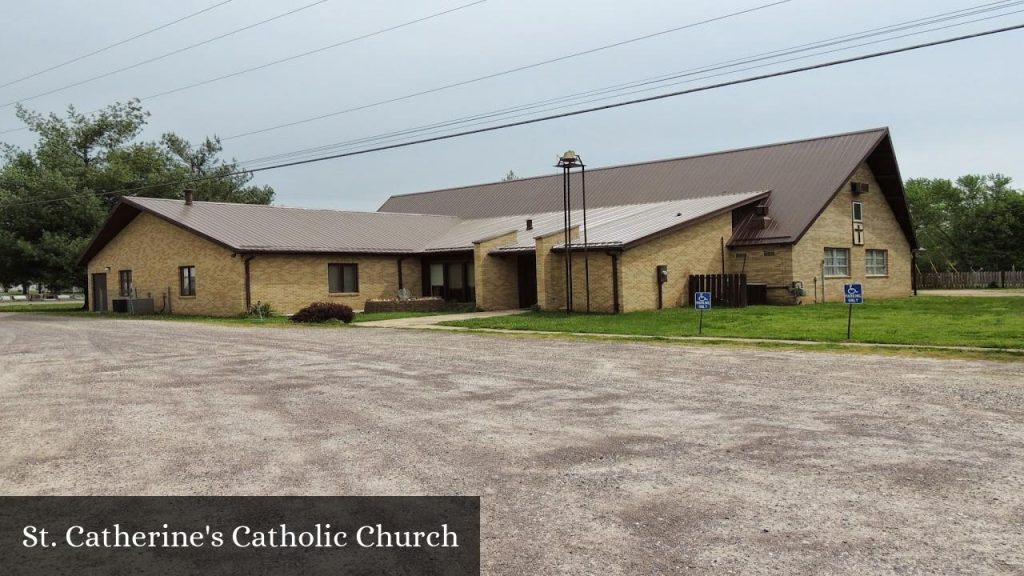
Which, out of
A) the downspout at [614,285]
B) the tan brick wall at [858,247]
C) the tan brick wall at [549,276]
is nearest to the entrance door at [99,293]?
the tan brick wall at [549,276]

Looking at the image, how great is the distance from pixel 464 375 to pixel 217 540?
776cm

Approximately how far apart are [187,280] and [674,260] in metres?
20.8

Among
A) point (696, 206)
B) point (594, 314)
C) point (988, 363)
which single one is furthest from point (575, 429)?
point (696, 206)

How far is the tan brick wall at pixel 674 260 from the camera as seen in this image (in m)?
27.3

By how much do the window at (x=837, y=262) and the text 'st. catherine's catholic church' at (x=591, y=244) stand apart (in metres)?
0.08

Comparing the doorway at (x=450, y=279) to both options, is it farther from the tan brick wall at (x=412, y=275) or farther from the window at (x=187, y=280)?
the window at (x=187, y=280)

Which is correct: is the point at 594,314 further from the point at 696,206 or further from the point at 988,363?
the point at 988,363

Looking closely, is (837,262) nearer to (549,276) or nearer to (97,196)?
(549,276)

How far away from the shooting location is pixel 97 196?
160 ft

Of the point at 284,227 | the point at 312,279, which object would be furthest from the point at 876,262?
the point at 284,227

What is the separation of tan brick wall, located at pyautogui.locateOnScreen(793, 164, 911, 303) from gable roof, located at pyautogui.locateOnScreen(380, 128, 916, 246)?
0.75m

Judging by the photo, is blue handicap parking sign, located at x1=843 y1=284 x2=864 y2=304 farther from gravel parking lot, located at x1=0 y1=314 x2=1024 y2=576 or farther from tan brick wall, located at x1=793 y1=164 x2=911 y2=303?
tan brick wall, located at x1=793 y1=164 x2=911 y2=303

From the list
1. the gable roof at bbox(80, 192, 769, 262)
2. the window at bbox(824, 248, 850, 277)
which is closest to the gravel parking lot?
the gable roof at bbox(80, 192, 769, 262)

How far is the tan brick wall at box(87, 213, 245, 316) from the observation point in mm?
32031
